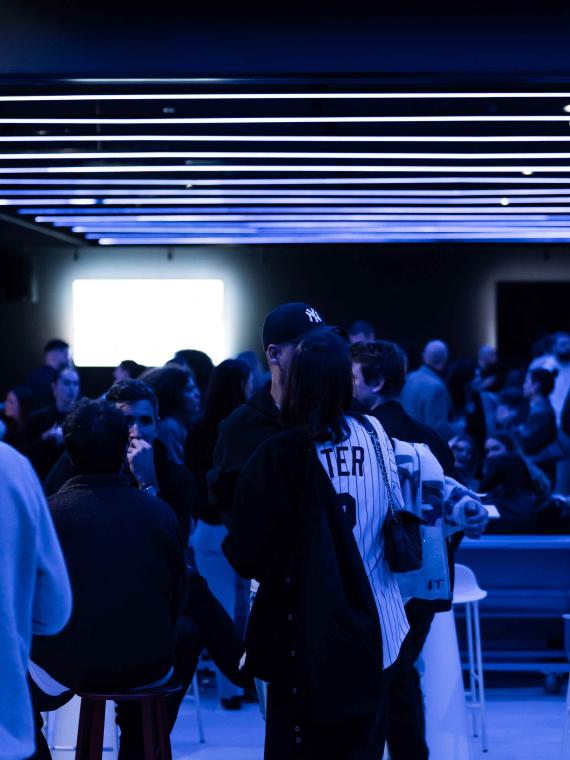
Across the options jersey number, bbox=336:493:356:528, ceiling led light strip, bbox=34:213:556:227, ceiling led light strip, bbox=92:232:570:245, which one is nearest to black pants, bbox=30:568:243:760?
jersey number, bbox=336:493:356:528

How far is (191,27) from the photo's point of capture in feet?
14.4

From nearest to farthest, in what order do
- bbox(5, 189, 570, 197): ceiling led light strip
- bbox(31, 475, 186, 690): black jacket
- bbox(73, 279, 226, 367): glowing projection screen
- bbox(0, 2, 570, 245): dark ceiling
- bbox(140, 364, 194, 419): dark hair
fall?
bbox(31, 475, 186, 690): black jacket < bbox(0, 2, 570, 245): dark ceiling < bbox(140, 364, 194, 419): dark hair < bbox(5, 189, 570, 197): ceiling led light strip < bbox(73, 279, 226, 367): glowing projection screen

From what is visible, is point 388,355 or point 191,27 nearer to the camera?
point 388,355

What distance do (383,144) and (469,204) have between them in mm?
2813

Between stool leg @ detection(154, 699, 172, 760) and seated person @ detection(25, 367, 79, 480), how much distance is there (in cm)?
204

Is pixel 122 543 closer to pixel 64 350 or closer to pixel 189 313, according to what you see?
pixel 64 350

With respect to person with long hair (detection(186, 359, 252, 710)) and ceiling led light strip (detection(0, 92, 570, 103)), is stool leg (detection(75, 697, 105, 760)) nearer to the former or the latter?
person with long hair (detection(186, 359, 252, 710))

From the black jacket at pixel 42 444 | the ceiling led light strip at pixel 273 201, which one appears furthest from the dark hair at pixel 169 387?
the ceiling led light strip at pixel 273 201

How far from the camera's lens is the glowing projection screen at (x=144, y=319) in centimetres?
1338

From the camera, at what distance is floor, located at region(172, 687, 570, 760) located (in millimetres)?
4434

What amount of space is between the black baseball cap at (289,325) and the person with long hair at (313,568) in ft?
1.16

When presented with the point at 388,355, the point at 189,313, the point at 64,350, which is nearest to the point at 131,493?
the point at 388,355

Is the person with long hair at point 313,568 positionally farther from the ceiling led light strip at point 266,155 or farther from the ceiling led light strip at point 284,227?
the ceiling led light strip at point 284,227

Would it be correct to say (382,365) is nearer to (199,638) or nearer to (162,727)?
(199,638)
